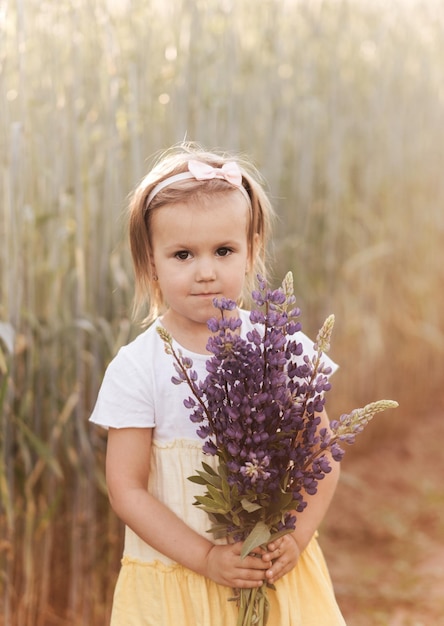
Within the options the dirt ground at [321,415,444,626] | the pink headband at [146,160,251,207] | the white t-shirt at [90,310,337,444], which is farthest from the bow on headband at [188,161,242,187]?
the dirt ground at [321,415,444,626]

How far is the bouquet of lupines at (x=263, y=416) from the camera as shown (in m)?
1.32

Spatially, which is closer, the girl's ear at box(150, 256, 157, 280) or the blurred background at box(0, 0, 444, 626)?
the girl's ear at box(150, 256, 157, 280)

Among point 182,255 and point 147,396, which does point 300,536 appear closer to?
point 147,396

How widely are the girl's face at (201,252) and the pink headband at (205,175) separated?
0.02 meters

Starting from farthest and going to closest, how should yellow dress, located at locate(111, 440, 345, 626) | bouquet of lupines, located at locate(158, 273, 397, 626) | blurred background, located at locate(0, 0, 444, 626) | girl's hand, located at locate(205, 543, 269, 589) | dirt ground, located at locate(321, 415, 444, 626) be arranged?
dirt ground, located at locate(321, 415, 444, 626) < blurred background, located at locate(0, 0, 444, 626) < yellow dress, located at locate(111, 440, 345, 626) < girl's hand, located at locate(205, 543, 269, 589) < bouquet of lupines, located at locate(158, 273, 397, 626)

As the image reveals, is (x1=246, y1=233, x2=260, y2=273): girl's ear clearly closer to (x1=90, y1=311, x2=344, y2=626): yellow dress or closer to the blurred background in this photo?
(x1=90, y1=311, x2=344, y2=626): yellow dress

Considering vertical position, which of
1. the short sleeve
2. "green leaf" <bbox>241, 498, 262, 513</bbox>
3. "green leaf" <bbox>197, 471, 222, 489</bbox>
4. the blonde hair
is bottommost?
"green leaf" <bbox>241, 498, 262, 513</bbox>

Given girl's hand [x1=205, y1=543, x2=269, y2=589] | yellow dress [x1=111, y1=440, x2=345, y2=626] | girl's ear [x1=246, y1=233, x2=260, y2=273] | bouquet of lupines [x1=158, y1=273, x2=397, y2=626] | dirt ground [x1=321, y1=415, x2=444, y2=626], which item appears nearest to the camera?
bouquet of lupines [x1=158, y1=273, x2=397, y2=626]

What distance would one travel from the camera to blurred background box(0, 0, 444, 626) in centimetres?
215

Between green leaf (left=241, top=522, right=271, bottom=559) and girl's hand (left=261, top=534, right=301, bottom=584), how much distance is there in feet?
0.21

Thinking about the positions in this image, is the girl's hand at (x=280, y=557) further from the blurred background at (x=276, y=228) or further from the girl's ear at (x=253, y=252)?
the blurred background at (x=276, y=228)

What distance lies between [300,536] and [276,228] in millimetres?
1622

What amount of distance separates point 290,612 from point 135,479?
32 centimetres

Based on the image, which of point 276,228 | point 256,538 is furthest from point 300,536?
point 276,228
